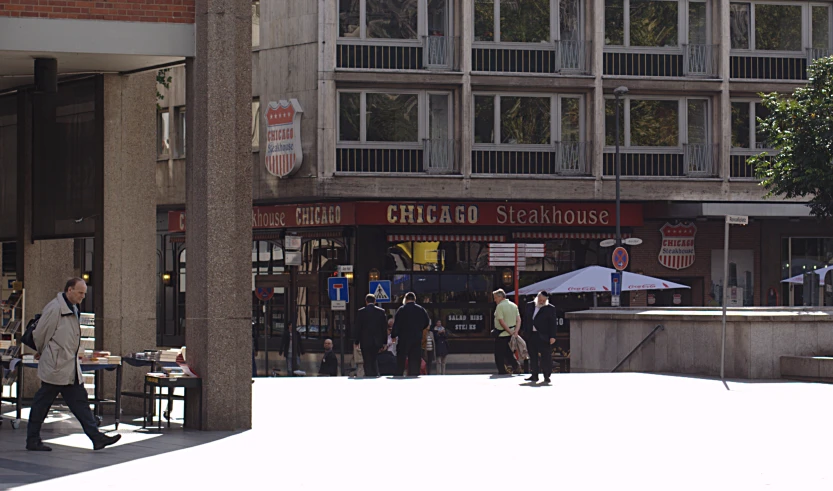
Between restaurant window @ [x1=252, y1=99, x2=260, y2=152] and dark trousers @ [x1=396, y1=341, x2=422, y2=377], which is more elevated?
restaurant window @ [x1=252, y1=99, x2=260, y2=152]

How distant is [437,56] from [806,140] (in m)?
11.1

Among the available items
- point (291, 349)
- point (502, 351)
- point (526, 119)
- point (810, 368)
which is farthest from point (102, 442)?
point (526, 119)

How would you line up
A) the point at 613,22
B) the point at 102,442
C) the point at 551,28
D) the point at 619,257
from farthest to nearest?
the point at 613,22
the point at 551,28
the point at 619,257
the point at 102,442

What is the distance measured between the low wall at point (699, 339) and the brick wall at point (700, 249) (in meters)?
16.0

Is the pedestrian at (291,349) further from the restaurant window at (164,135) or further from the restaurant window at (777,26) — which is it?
the restaurant window at (777,26)

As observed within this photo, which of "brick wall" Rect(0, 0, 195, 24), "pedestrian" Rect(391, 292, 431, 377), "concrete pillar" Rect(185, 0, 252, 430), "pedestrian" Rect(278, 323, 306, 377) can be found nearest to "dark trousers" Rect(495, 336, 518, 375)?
"pedestrian" Rect(391, 292, 431, 377)

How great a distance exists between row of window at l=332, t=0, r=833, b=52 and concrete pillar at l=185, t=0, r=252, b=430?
2431 centimetres

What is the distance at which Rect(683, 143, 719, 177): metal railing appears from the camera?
40719 millimetres

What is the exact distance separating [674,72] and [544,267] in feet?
22.7

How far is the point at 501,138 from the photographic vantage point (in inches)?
1539

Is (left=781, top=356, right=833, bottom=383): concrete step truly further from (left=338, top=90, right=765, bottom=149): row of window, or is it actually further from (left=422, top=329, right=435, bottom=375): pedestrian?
(left=338, top=90, right=765, bottom=149): row of window

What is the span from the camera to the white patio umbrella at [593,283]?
3362cm

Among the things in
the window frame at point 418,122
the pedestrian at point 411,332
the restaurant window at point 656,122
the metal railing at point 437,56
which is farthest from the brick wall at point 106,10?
the restaurant window at point 656,122

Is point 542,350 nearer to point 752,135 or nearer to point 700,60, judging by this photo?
point 700,60
